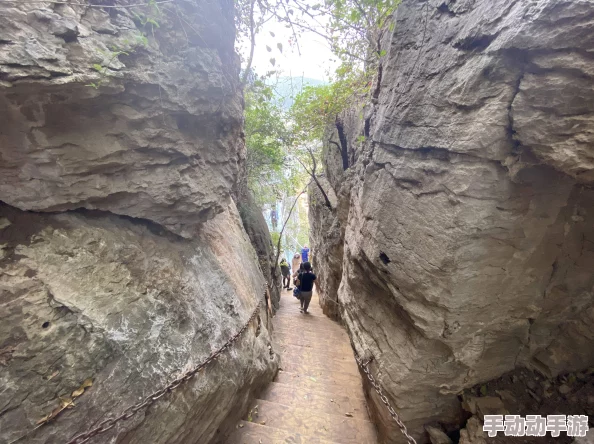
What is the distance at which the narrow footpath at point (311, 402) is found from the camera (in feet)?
12.3

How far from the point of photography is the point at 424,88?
3.53 meters

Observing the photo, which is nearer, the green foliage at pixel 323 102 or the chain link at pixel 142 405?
the chain link at pixel 142 405

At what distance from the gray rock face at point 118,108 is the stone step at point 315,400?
3.21 m

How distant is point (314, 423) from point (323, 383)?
1363mm

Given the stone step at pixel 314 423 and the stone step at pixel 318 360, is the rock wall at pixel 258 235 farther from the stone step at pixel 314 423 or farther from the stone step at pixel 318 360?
the stone step at pixel 314 423

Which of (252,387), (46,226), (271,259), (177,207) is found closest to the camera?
(46,226)

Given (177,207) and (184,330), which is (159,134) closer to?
(177,207)

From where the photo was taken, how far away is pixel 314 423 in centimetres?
415

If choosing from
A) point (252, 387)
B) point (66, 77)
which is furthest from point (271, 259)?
point (66, 77)

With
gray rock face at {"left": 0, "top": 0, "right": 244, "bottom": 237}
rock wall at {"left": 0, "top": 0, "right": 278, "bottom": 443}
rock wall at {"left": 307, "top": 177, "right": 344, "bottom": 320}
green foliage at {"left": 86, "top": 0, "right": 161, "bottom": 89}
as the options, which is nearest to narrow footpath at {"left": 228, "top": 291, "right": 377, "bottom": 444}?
rock wall at {"left": 0, "top": 0, "right": 278, "bottom": 443}

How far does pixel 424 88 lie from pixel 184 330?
3950mm

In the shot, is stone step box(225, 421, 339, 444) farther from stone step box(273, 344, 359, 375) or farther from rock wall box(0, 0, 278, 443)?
stone step box(273, 344, 359, 375)

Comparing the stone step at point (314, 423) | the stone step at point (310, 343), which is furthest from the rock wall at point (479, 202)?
the stone step at point (310, 343)

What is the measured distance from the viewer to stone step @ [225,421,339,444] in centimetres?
354
